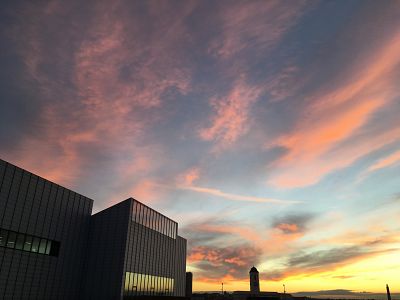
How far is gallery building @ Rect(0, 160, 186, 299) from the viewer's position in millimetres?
41156

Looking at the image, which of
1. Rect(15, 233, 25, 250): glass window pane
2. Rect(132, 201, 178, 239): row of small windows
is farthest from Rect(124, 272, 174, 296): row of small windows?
Rect(15, 233, 25, 250): glass window pane

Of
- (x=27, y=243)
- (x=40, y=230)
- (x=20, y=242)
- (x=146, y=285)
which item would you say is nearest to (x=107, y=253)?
(x=146, y=285)

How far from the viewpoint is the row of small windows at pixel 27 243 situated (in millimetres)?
40156

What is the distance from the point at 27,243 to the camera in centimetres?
4284

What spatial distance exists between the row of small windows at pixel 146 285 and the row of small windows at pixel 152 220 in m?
8.92

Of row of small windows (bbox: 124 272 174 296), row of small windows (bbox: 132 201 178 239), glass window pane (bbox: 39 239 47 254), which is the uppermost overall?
row of small windows (bbox: 132 201 178 239)

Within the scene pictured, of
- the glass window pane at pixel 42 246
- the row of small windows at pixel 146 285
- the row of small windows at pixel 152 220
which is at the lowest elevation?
the row of small windows at pixel 146 285

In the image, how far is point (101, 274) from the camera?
165 ft

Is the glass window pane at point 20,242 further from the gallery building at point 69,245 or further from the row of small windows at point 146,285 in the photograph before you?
the row of small windows at point 146,285

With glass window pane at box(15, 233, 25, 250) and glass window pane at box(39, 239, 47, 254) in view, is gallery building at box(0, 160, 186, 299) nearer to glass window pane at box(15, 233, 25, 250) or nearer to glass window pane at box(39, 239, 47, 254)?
glass window pane at box(39, 239, 47, 254)

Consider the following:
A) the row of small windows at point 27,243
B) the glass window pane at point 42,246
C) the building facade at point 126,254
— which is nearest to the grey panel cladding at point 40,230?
the row of small windows at point 27,243

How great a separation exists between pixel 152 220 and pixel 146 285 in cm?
1173

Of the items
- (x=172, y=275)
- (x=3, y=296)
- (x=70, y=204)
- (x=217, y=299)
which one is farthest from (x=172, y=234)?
(x=217, y=299)

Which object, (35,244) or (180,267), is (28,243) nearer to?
(35,244)
